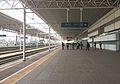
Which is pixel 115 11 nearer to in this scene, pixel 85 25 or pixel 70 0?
pixel 85 25

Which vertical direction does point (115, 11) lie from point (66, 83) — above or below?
above

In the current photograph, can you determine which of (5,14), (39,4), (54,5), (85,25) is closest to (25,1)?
(39,4)

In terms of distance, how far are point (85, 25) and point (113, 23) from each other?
8.42m

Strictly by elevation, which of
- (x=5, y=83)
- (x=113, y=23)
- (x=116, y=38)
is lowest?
(x=5, y=83)

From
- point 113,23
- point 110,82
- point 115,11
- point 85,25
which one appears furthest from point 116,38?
point 110,82

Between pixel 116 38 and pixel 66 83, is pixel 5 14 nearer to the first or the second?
pixel 116 38

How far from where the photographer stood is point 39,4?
27.5 m

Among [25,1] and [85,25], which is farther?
[85,25]

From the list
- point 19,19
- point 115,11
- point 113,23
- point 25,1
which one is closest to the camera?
point 25,1

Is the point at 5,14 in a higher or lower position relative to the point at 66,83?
higher

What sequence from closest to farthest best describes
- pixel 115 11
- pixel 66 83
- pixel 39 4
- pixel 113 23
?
pixel 66 83
pixel 39 4
pixel 115 11
pixel 113 23

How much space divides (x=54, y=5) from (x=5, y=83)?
21105 millimetres

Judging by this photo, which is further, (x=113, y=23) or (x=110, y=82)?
(x=113, y=23)

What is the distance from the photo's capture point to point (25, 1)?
993 inches
